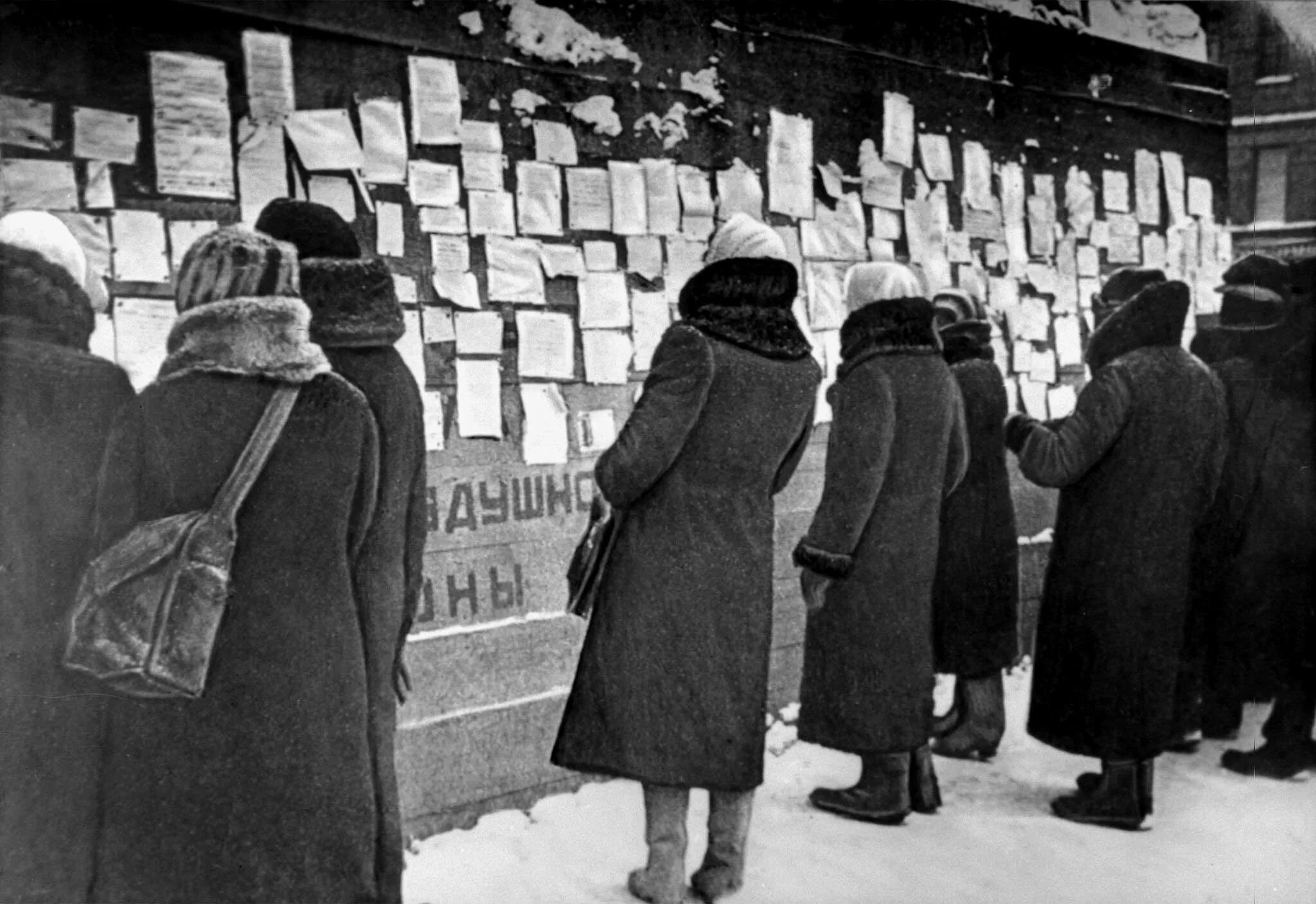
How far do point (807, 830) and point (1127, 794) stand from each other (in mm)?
858

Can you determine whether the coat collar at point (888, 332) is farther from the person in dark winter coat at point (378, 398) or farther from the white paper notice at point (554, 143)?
the person in dark winter coat at point (378, 398)

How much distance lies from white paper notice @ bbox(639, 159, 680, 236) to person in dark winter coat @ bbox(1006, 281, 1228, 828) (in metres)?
1.16

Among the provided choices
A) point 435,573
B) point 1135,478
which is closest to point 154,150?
point 435,573

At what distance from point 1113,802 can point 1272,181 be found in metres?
1.66

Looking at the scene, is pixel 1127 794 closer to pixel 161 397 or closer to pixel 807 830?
pixel 807 830

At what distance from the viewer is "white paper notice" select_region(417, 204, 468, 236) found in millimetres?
2561

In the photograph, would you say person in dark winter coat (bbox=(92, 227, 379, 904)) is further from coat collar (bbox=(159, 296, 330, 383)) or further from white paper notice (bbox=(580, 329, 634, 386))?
white paper notice (bbox=(580, 329, 634, 386))

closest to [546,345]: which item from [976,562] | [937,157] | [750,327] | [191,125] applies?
[750,327]

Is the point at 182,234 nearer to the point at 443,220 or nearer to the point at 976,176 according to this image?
the point at 443,220

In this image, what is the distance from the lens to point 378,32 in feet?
8.12

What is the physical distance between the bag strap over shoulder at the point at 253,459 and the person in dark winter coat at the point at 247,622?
0.05 feet

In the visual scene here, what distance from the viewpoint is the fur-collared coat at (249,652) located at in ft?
6.28

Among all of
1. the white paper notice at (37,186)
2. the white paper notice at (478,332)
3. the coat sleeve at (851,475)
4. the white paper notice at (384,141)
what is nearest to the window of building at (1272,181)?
the coat sleeve at (851,475)

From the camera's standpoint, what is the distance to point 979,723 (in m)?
3.34
